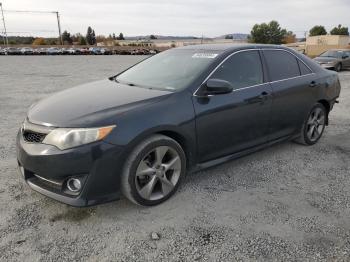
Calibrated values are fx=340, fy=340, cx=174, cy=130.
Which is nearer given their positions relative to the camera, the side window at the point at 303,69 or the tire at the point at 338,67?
the side window at the point at 303,69

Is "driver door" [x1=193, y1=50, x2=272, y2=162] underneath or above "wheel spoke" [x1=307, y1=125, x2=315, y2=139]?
above

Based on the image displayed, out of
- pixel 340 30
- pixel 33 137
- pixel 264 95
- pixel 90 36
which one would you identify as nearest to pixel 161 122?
pixel 33 137

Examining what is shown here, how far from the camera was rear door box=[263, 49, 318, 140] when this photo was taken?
174 inches

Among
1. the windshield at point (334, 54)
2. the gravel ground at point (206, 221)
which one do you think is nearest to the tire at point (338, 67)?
the windshield at point (334, 54)

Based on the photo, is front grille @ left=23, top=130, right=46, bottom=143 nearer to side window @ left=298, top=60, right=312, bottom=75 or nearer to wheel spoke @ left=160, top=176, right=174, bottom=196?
wheel spoke @ left=160, top=176, right=174, bottom=196

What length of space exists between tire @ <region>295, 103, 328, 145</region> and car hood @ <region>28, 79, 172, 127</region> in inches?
103

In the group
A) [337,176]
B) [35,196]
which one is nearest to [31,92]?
[35,196]

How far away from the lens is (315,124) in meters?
5.26

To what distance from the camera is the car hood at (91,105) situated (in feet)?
Answer: 9.86

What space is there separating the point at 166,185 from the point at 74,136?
3.46ft

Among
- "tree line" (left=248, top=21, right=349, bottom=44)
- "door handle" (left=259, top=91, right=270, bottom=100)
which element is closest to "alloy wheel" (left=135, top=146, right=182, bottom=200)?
"door handle" (left=259, top=91, right=270, bottom=100)

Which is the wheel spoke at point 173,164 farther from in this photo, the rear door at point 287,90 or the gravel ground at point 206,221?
the rear door at point 287,90

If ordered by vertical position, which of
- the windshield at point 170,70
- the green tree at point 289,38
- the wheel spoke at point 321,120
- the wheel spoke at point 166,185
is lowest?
the wheel spoke at point 166,185

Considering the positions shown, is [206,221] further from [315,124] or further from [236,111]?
[315,124]
